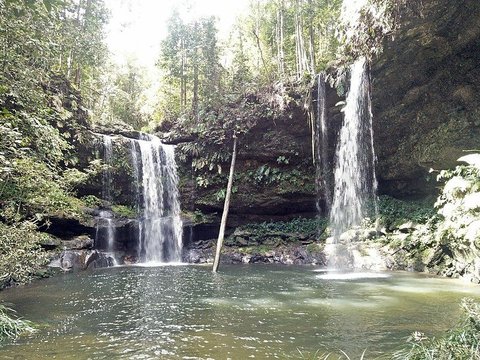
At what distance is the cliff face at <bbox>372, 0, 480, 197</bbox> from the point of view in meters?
12.6

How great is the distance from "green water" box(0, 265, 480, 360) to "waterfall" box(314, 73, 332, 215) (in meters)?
8.63

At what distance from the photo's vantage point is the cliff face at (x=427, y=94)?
41.3 feet

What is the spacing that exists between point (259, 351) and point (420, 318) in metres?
3.04

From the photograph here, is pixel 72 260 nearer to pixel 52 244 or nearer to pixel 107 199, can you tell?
pixel 52 244

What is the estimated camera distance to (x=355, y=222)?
1695 centimetres

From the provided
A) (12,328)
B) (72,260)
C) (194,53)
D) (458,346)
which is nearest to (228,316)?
(12,328)

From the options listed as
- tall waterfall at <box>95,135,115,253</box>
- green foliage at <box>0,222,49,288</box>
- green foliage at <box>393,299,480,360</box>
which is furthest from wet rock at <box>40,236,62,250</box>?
green foliage at <box>393,299,480,360</box>

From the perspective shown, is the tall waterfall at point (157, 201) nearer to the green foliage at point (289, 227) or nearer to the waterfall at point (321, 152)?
the green foliage at point (289, 227)

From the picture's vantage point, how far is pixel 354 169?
1739 cm

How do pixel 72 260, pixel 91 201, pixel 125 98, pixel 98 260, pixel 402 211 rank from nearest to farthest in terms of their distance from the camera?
pixel 72 260 → pixel 98 260 → pixel 402 211 → pixel 91 201 → pixel 125 98

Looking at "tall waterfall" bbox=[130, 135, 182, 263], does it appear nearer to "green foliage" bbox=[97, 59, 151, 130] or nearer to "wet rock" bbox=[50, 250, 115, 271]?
"wet rock" bbox=[50, 250, 115, 271]

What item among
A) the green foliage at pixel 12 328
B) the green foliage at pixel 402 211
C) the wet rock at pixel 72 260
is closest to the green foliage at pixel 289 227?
the green foliage at pixel 402 211

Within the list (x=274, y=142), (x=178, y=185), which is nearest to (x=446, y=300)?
(x=274, y=142)

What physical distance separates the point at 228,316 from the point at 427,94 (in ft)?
43.1
